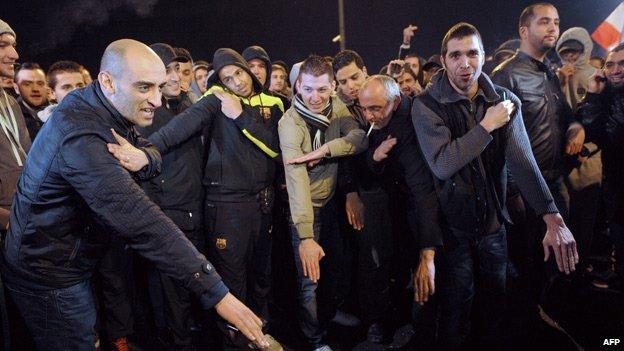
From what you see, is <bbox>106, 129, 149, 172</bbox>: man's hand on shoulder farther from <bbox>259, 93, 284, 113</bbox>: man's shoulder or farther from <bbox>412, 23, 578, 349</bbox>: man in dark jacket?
<bbox>412, 23, 578, 349</bbox>: man in dark jacket

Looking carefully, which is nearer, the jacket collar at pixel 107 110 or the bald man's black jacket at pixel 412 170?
the jacket collar at pixel 107 110

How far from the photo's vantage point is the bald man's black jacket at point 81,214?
6.94 feet

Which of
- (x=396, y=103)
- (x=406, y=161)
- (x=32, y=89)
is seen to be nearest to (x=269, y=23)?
(x=32, y=89)

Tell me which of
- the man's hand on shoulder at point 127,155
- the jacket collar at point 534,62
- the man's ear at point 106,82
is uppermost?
the jacket collar at point 534,62

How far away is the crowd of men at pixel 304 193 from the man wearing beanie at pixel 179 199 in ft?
0.05

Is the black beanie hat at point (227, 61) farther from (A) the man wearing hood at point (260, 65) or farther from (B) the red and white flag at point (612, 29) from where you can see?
(B) the red and white flag at point (612, 29)

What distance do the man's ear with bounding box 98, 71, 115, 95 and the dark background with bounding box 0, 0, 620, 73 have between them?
13319 mm

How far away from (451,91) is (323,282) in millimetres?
2118

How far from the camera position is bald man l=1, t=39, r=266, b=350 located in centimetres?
212

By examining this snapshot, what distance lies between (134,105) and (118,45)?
34 cm

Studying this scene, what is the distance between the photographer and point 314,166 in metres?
3.77

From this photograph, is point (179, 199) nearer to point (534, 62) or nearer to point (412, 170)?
point (412, 170)

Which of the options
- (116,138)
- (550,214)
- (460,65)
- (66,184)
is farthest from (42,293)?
(550,214)

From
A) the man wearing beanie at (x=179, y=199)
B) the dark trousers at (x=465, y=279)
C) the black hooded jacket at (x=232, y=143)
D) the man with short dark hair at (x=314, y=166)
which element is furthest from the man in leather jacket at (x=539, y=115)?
the man wearing beanie at (x=179, y=199)
